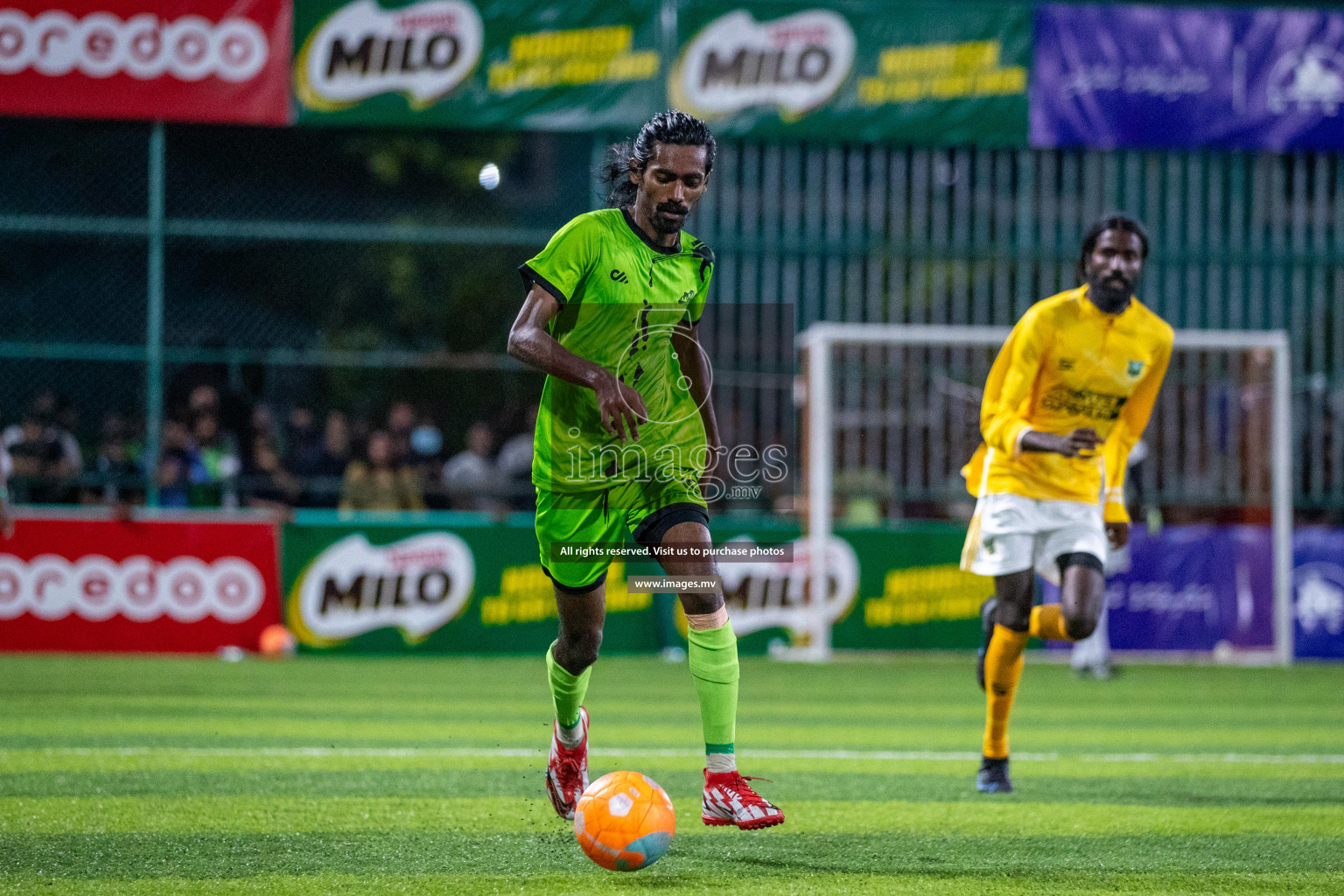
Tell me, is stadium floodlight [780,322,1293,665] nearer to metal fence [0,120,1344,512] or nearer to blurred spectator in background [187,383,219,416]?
metal fence [0,120,1344,512]

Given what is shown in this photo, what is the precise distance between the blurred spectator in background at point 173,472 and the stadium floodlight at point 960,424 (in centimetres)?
551

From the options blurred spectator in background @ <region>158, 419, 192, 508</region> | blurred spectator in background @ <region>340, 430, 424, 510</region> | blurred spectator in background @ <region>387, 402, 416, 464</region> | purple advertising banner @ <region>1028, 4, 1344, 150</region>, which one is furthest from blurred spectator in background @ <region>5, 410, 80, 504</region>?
purple advertising banner @ <region>1028, 4, 1344, 150</region>

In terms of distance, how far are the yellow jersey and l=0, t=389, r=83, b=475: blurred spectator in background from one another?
9641mm

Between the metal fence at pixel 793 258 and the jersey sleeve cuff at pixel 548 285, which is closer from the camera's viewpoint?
the jersey sleeve cuff at pixel 548 285

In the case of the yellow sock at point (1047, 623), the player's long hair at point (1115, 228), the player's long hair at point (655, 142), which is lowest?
the yellow sock at point (1047, 623)

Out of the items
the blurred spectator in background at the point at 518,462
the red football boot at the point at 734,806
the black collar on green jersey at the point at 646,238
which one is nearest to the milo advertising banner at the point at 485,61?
the blurred spectator in background at the point at 518,462

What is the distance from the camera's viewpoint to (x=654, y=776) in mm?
7023

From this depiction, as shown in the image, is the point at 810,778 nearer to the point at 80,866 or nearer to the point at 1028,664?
the point at 80,866

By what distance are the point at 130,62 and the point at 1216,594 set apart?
36.3 feet

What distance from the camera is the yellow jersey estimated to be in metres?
6.91

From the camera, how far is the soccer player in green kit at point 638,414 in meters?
5.25

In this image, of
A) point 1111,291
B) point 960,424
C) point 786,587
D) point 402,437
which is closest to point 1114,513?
point 1111,291

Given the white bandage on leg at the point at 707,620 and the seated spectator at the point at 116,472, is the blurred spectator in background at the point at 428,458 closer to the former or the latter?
the seated spectator at the point at 116,472

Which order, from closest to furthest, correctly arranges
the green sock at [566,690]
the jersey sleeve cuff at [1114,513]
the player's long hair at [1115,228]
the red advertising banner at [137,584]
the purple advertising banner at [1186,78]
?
the green sock at [566,690] < the player's long hair at [1115,228] < the jersey sleeve cuff at [1114,513] < the red advertising banner at [137,584] < the purple advertising banner at [1186,78]
